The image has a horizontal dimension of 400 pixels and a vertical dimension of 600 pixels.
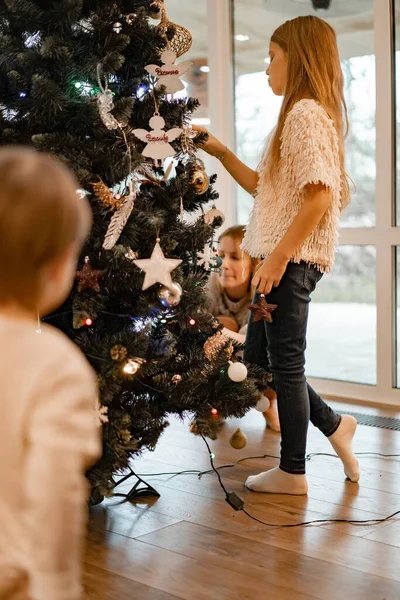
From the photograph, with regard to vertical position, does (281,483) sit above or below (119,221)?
below

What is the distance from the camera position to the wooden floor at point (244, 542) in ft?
5.37

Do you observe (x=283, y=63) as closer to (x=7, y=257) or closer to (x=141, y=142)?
(x=141, y=142)

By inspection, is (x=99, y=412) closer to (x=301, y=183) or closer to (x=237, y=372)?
(x=237, y=372)

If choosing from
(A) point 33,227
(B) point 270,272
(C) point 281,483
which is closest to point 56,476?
(A) point 33,227

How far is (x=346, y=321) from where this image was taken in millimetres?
3713

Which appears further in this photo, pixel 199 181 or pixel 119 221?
pixel 199 181

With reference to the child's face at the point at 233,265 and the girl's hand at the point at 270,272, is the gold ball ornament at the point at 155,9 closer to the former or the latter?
the girl's hand at the point at 270,272

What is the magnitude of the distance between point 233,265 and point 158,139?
1.29 m

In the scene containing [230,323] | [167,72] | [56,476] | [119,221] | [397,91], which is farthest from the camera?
[397,91]

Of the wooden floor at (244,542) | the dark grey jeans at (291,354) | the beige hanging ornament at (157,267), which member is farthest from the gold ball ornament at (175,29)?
the wooden floor at (244,542)

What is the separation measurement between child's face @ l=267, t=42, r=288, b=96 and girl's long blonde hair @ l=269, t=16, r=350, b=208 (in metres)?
0.02

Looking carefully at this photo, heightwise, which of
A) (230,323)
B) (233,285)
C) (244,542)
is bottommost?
(230,323)

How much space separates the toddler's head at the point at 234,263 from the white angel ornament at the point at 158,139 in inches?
48.0

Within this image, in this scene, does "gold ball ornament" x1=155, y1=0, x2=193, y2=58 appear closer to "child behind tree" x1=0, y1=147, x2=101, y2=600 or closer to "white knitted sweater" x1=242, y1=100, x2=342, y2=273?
"white knitted sweater" x1=242, y1=100, x2=342, y2=273
